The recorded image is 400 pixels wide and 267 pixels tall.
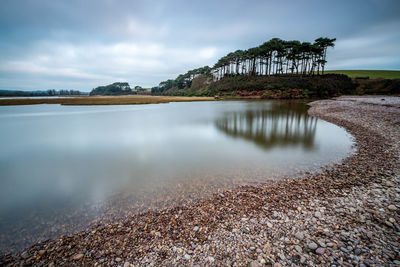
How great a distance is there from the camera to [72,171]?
7148mm

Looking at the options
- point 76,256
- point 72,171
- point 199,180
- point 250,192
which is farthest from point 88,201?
point 250,192

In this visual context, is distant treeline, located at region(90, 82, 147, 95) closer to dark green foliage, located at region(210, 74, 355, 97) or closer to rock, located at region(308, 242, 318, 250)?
dark green foliage, located at region(210, 74, 355, 97)

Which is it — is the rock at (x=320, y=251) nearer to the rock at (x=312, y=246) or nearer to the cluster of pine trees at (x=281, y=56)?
the rock at (x=312, y=246)

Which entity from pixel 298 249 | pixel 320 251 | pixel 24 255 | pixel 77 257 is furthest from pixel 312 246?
pixel 24 255

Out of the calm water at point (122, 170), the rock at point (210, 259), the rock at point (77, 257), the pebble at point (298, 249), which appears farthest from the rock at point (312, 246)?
the rock at point (77, 257)

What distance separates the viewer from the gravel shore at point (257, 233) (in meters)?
2.93

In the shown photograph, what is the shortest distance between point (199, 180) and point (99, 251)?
11.8 feet

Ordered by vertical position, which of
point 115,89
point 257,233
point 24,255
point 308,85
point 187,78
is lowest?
point 24,255

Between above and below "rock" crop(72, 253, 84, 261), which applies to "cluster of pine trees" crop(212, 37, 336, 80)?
above

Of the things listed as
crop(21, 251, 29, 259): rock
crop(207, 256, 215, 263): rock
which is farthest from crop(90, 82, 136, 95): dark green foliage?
crop(207, 256, 215, 263): rock

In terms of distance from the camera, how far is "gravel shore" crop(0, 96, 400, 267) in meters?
2.93

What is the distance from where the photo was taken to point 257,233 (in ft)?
11.5

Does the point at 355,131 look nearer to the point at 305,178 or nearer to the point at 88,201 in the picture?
the point at 305,178

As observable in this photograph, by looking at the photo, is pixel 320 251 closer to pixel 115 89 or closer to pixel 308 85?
pixel 308 85
